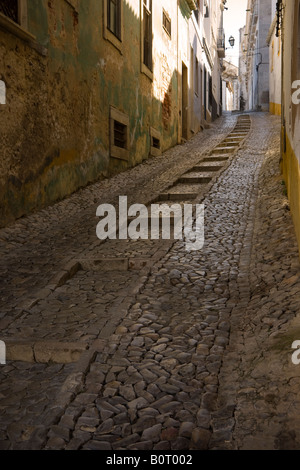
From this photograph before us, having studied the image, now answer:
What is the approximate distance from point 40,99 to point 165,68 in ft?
26.6

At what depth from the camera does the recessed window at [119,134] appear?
929 cm

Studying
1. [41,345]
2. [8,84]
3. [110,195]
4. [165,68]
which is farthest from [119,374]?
[165,68]

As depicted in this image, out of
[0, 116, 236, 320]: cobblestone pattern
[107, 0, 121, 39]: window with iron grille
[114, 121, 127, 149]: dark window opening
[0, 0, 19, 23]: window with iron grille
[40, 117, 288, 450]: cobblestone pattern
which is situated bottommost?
[40, 117, 288, 450]: cobblestone pattern

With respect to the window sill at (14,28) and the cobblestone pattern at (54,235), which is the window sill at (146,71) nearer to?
the cobblestone pattern at (54,235)

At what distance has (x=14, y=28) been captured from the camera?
560 centimetres

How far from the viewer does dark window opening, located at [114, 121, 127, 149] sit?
32.1ft

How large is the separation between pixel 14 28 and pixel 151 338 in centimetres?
446

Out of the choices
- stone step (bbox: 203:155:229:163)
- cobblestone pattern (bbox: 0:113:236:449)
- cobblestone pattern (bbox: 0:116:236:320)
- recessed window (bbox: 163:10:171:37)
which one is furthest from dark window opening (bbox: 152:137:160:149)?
cobblestone pattern (bbox: 0:113:236:449)

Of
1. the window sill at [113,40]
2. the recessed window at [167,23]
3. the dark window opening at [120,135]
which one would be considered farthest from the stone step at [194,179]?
the recessed window at [167,23]

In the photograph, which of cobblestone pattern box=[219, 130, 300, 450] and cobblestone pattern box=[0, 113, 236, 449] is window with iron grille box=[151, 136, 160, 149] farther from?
cobblestone pattern box=[219, 130, 300, 450]

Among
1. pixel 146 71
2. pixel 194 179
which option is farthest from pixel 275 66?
pixel 194 179

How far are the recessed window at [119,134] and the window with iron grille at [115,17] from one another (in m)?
1.67

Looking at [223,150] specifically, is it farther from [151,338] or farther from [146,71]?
[151,338]
